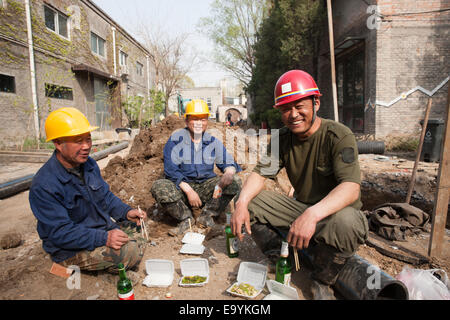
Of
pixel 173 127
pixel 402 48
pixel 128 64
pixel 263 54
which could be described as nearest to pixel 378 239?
pixel 173 127

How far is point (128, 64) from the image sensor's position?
19406 mm

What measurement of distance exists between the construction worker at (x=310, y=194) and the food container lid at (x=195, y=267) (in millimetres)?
502

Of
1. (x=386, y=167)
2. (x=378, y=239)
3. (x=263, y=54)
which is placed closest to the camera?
(x=378, y=239)

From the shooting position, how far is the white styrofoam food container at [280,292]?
197 cm

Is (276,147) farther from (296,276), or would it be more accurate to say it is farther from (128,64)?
(128,64)

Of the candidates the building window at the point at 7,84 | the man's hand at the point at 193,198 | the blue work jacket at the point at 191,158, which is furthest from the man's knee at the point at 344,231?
the building window at the point at 7,84

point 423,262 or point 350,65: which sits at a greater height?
point 350,65

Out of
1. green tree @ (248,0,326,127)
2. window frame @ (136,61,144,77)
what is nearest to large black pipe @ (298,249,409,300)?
green tree @ (248,0,326,127)

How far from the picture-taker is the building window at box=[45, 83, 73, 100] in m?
11.0

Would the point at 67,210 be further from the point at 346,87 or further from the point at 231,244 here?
the point at 346,87

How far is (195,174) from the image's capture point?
3.81 metres

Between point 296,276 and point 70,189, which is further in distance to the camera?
point 296,276

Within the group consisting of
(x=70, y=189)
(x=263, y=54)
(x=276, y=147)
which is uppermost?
(x=263, y=54)

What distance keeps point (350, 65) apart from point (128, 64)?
15.3m
